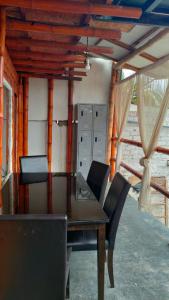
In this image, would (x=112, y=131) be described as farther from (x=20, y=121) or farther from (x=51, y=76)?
(x=20, y=121)

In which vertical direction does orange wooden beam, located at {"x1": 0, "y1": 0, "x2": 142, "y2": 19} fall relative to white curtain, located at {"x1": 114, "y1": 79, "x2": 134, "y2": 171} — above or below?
above

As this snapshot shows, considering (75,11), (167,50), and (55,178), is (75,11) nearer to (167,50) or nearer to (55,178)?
(55,178)

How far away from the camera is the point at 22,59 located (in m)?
3.79

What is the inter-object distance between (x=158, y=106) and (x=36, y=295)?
118 inches

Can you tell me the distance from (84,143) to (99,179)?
2748mm

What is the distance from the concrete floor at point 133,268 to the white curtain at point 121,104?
2405 millimetres

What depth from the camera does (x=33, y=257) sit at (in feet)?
4.07

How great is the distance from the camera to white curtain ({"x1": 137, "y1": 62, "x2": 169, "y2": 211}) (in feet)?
11.4

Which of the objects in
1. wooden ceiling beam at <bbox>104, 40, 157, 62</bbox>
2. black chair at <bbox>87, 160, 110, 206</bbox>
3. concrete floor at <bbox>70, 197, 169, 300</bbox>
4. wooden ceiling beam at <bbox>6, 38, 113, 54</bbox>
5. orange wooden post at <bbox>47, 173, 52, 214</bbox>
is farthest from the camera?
wooden ceiling beam at <bbox>104, 40, 157, 62</bbox>

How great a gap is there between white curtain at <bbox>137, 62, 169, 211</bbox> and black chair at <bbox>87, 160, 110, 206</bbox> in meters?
1.14

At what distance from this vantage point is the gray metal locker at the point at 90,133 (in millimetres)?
5379

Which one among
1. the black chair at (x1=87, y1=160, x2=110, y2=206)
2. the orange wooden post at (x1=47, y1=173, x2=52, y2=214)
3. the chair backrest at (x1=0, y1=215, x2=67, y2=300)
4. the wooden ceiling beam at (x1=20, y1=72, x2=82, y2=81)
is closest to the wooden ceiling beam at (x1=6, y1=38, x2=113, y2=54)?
the black chair at (x1=87, y1=160, x2=110, y2=206)

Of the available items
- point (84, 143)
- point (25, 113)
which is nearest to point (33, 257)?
point (84, 143)

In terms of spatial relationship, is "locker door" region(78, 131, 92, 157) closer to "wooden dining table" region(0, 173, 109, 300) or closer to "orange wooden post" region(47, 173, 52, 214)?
"orange wooden post" region(47, 173, 52, 214)
